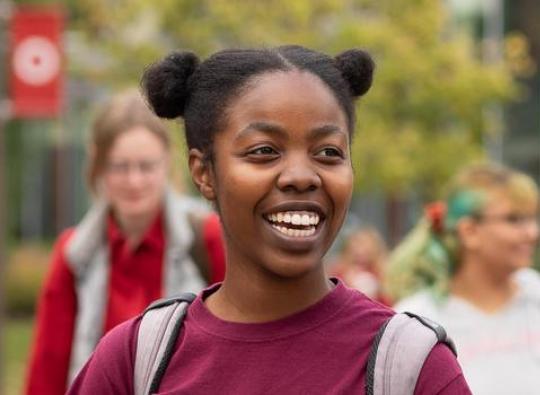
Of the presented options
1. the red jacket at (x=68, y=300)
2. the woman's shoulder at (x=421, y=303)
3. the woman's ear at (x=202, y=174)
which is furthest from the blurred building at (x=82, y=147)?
the woman's ear at (x=202, y=174)

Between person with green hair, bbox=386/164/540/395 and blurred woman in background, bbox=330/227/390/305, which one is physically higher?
person with green hair, bbox=386/164/540/395

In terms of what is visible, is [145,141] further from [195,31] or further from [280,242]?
[195,31]

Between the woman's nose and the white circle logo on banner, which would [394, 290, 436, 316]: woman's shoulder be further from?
the white circle logo on banner

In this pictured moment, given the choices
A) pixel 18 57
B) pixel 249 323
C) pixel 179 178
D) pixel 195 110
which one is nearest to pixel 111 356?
→ pixel 249 323

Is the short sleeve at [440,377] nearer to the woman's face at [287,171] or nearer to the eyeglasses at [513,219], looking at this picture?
the woman's face at [287,171]

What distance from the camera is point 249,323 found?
120 inches

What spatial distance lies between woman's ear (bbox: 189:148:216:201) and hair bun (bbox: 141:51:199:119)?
0.13 m

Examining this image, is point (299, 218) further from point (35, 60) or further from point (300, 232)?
point (35, 60)

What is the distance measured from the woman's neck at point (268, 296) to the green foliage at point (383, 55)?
1823 cm

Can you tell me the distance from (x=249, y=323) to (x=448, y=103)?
19.5 metres

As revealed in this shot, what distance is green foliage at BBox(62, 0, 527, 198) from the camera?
21734 mm

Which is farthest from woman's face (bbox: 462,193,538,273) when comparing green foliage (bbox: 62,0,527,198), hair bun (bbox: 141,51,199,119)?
green foliage (bbox: 62,0,527,198)

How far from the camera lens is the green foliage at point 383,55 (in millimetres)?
21734

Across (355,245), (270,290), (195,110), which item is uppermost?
(195,110)
